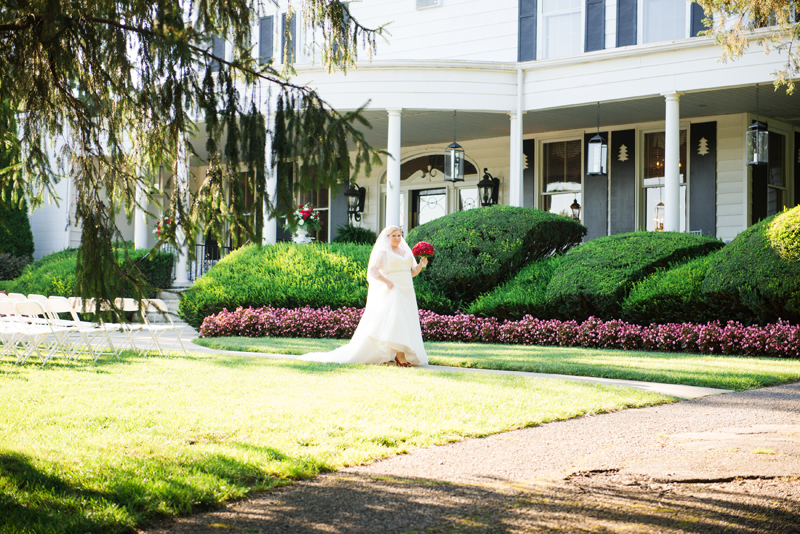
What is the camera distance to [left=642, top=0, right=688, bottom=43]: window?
1470 cm

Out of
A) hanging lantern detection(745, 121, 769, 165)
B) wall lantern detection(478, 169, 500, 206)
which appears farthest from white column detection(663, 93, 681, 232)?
wall lantern detection(478, 169, 500, 206)

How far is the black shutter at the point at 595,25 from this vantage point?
15.2 metres

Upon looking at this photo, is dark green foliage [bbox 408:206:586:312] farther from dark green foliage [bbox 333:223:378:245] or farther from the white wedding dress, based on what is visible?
dark green foliage [bbox 333:223:378:245]

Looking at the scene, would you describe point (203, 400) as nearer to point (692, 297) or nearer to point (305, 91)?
point (305, 91)

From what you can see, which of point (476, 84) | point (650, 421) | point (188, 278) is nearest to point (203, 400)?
point (650, 421)

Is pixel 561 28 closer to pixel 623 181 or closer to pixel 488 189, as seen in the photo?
pixel 623 181

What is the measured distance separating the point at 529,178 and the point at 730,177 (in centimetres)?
435

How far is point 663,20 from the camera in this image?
14.9 metres

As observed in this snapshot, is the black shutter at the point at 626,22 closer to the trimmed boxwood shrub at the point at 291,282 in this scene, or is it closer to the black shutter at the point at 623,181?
the black shutter at the point at 623,181

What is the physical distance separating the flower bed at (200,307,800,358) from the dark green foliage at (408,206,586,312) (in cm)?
74

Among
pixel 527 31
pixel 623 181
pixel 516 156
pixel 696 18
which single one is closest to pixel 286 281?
pixel 516 156

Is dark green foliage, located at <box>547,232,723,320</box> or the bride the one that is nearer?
the bride

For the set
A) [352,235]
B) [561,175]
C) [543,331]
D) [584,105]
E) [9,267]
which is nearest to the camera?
[543,331]

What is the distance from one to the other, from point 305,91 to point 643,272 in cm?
814
